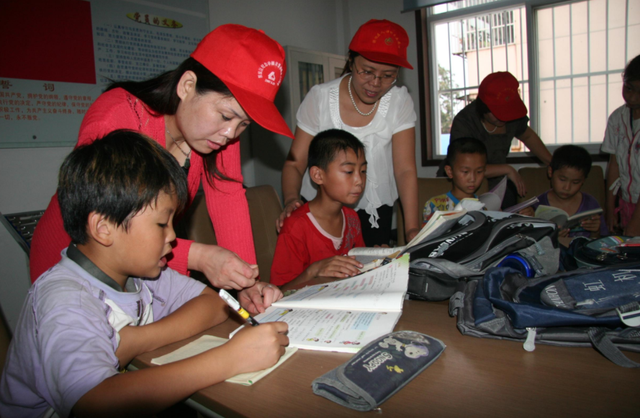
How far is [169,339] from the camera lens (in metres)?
0.85

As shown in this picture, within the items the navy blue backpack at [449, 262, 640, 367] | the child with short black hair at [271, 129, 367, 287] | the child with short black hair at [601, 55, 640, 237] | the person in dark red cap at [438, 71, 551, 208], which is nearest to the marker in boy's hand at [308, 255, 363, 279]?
the child with short black hair at [271, 129, 367, 287]

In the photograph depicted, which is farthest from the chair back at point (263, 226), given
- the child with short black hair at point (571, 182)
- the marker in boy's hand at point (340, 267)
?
the child with short black hair at point (571, 182)

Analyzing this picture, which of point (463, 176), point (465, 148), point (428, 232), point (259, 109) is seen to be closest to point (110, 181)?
point (259, 109)

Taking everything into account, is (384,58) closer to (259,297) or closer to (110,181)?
(259,297)

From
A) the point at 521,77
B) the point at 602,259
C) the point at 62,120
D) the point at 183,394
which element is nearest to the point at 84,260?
the point at 183,394

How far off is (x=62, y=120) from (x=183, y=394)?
7.61ft

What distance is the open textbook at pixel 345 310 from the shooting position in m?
0.78

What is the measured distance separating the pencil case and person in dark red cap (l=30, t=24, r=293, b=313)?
1.28 feet

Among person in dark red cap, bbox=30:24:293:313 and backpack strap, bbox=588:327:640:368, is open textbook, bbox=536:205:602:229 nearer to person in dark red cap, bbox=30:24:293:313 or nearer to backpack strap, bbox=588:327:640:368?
backpack strap, bbox=588:327:640:368

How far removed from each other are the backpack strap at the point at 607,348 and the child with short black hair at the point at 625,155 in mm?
1886

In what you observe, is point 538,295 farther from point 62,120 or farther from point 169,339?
point 62,120

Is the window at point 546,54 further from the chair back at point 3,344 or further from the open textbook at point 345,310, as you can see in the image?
the chair back at point 3,344

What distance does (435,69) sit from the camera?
440 cm

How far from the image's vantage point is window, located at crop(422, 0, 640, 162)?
12.0ft
